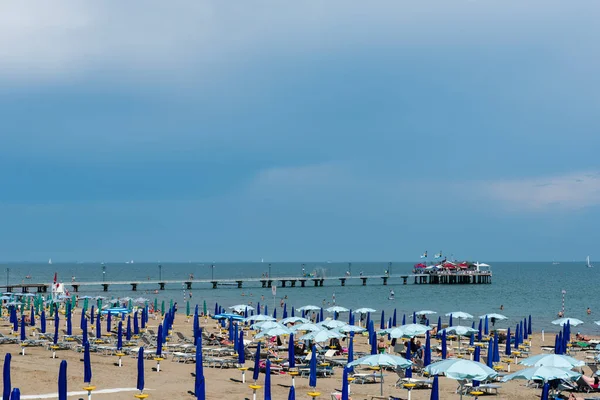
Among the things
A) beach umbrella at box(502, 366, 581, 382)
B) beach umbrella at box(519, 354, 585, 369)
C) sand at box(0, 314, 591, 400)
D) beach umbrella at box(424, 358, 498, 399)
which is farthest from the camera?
sand at box(0, 314, 591, 400)

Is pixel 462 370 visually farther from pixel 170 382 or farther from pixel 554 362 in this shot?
pixel 170 382

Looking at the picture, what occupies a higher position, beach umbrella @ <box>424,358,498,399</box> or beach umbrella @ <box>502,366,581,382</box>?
beach umbrella @ <box>424,358,498,399</box>

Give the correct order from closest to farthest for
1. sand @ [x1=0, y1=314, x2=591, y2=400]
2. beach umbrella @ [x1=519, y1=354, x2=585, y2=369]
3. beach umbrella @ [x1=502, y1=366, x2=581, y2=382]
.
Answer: beach umbrella @ [x1=502, y1=366, x2=581, y2=382], beach umbrella @ [x1=519, y1=354, x2=585, y2=369], sand @ [x1=0, y1=314, x2=591, y2=400]

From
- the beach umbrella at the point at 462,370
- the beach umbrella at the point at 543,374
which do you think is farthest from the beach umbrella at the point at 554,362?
the beach umbrella at the point at 462,370

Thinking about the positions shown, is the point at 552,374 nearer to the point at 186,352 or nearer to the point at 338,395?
the point at 338,395

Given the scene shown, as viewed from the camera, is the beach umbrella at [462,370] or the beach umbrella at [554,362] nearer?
the beach umbrella at [462,370]

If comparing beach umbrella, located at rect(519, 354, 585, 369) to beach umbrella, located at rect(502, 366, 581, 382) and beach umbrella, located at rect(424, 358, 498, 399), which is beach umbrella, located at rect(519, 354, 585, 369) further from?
beach umbrella, located at rect(424, 358, 498, 399)

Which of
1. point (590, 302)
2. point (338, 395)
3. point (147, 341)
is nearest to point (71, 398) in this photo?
point (338, 395)

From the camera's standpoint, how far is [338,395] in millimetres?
19094

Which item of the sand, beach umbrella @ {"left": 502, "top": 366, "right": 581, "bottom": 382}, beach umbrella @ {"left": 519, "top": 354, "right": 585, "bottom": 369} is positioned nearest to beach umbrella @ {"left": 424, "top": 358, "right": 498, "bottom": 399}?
beach umbrella @ {"left": 502, "top": 366, "right": 581, "bottom": 382}

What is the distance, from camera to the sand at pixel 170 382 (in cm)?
2066

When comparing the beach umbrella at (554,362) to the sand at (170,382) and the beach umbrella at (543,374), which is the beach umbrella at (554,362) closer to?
the beach umbrella at (543,374)

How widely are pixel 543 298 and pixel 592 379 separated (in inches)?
2855

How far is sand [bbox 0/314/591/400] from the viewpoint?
67.8ft
